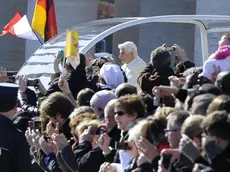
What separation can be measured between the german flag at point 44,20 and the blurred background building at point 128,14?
243 cm

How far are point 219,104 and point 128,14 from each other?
73.0 ft

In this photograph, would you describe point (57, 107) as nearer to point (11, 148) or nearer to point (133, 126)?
point (11, 148)

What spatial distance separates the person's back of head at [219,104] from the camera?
6.58 m

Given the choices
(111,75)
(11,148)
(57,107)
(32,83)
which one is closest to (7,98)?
(11,148)

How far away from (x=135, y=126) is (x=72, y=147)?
5.07 feet

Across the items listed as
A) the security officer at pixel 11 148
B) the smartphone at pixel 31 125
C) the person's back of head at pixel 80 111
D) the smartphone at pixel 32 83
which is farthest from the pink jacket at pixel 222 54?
the smartphone at pixel 32 83

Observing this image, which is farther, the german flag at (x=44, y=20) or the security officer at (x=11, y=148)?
the german flag at (x=44, y=20)

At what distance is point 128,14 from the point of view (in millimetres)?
28750

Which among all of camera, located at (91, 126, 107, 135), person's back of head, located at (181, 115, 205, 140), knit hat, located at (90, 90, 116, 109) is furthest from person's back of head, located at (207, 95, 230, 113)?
knit hat, located at (90, 90, 116, 109)

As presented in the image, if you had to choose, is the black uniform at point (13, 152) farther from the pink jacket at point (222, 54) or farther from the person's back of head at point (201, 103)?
the pink jacket at point (222, 54)

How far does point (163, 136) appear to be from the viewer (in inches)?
275

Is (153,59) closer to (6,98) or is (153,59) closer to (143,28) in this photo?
(6,98)

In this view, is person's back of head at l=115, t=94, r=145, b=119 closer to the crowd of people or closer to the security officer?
the crowd of people

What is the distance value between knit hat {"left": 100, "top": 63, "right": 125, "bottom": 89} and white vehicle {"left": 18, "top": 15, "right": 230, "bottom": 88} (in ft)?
8.23
